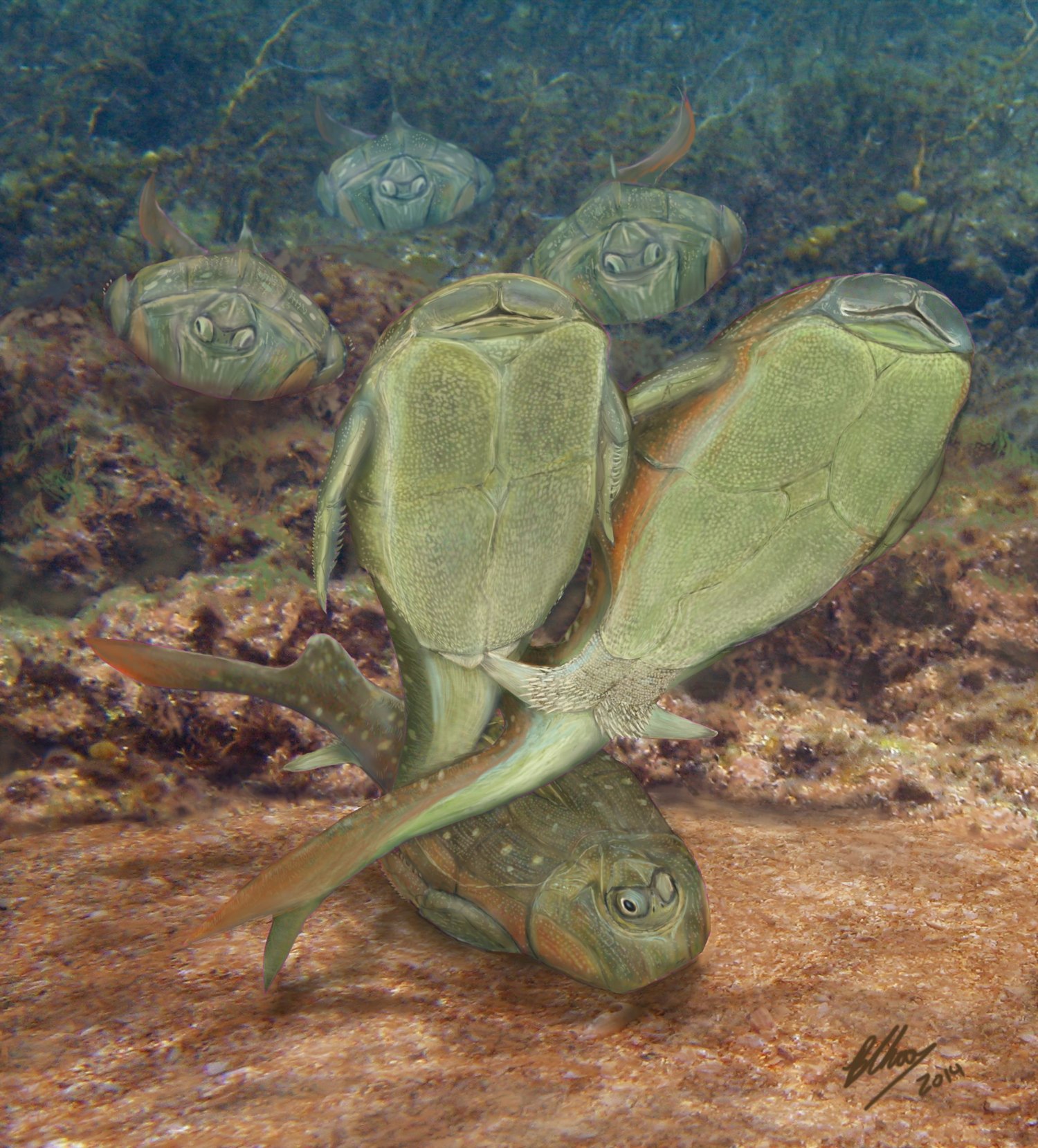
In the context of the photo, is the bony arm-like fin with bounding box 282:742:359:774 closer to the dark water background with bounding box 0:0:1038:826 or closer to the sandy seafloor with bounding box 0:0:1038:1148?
the sandy seafloor with bounding box 0:0:1038:1148

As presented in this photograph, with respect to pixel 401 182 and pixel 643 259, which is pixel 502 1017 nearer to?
pixel 643 259

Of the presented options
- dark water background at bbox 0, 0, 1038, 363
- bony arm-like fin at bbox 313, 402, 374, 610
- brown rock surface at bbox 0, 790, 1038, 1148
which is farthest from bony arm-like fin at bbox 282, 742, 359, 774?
dark water background at bbox 0, 0, 1038, 363

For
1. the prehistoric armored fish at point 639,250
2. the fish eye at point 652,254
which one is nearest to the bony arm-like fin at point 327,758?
the prehistoric armored fish at point 639,250

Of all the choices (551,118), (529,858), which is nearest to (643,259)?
(529,858)

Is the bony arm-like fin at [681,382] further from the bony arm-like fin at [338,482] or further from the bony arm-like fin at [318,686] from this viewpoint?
the bony arm-like fin at [318,686]

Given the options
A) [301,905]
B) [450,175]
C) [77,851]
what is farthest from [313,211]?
[301,905]
